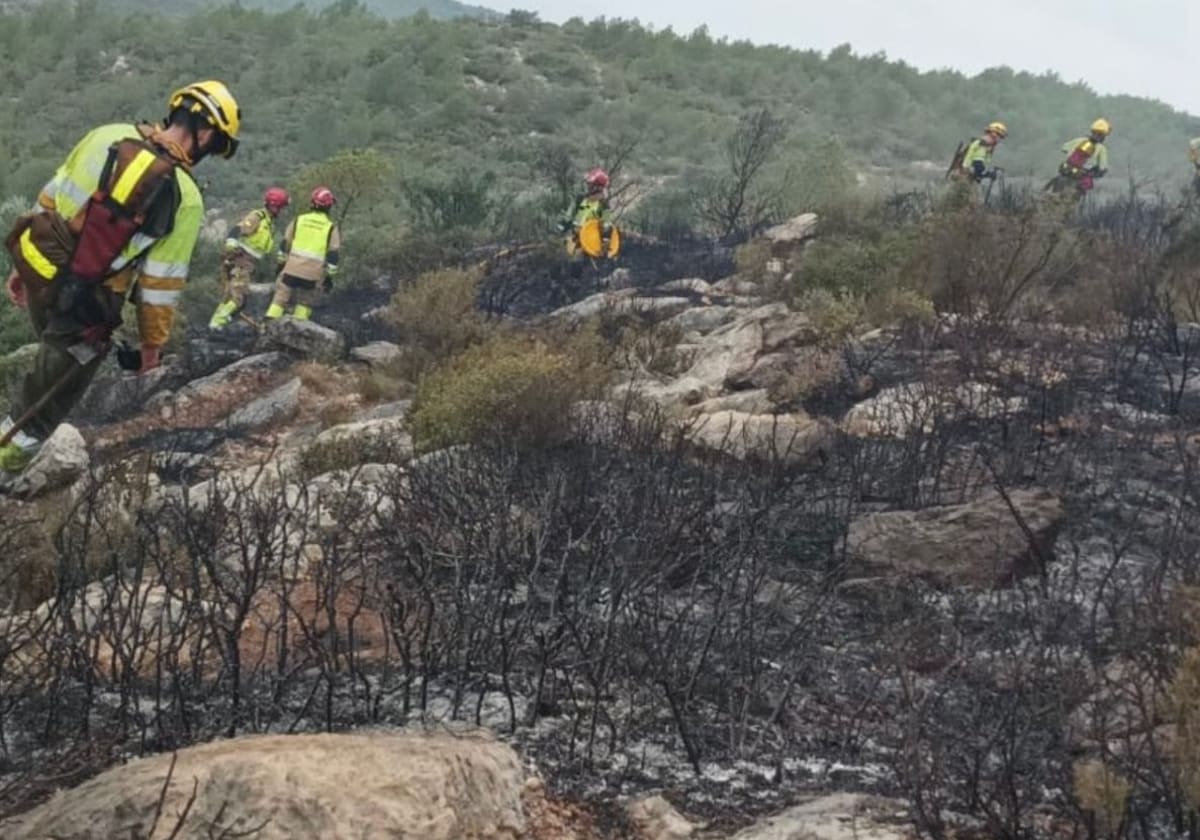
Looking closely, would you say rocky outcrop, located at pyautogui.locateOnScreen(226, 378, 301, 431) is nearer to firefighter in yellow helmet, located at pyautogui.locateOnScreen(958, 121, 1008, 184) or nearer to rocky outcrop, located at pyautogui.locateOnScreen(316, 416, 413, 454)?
rocky outcrop, located at pyautogui.locateOnScreen(316, 416, 413, 454)

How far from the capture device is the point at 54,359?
15.3 ft

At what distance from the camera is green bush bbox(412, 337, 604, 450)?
614 cm

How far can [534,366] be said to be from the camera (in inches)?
254

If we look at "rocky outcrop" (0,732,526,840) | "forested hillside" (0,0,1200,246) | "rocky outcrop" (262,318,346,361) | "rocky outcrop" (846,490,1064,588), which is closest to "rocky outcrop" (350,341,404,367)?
"rocky outcrop" (262,318,346,361)

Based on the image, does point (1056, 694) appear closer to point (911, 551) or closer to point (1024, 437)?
point (911, 551)

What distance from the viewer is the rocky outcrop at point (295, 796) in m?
2.29

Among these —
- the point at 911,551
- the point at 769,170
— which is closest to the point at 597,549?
the point at 911,551

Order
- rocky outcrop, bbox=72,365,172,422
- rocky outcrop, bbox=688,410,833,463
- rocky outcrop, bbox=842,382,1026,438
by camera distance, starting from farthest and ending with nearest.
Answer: rocky outcrop, bbox=72,365,172,422
rocky outcrop, bbox=842,382,1026,438
rocky outcrop, bbox=688,410,833,463

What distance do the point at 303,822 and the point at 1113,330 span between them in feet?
23.2

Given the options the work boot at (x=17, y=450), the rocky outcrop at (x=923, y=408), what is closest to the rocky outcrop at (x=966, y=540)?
the rocky outcrop at (x=923, y=408)

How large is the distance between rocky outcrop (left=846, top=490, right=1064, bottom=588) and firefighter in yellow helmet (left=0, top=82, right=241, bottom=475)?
298cm

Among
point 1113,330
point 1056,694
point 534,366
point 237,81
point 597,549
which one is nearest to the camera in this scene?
point 1056,694

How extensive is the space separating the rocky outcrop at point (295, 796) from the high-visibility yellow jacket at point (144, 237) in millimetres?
2496

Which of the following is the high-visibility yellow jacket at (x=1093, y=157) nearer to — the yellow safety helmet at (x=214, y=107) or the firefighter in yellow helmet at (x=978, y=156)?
the firefighter in yellow helmet at (x=978, y=156)
